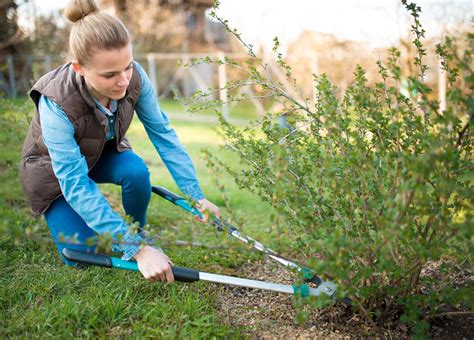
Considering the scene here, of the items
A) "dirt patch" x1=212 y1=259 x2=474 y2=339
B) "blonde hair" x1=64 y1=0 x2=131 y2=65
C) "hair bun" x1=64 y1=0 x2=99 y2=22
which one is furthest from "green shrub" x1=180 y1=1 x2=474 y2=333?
"hair bun" x1=64 y1=0 x2=99 y2=22

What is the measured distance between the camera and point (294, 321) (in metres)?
2.14

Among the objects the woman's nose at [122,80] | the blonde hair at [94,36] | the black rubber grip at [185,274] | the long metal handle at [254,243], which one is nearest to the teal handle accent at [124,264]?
the black rubber grip at [185,274]

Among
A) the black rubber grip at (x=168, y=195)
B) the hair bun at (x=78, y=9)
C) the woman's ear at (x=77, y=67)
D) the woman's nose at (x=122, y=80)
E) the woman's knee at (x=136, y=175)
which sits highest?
the hair bun at (x=78, y=9)

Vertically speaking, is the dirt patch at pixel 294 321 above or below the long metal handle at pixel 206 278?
below

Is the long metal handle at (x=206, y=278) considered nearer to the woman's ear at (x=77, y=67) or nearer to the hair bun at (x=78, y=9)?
the woman's ear at (x=77, y=67)

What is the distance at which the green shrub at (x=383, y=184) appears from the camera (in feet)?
5.24

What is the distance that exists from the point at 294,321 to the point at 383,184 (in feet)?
2.31

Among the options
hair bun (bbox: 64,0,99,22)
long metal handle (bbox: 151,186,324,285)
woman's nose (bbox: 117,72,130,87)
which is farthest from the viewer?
hair bun (bbox: 64,0,99,22)

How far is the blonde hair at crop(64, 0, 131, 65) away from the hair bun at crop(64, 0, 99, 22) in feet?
0.25

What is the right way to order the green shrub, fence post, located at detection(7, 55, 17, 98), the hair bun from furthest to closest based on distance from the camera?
fence post, located at detection(7, 55, 17, 98) < the hair bun < the green shrub

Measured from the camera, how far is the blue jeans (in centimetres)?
268

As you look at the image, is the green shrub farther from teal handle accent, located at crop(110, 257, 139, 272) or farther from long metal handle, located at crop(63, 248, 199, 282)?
teal handle accent, located at crop(110, 257, 139, 272)

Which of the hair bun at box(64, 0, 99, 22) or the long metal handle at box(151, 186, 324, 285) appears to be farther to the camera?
the hair bun at box(64, 0, 99, 22)

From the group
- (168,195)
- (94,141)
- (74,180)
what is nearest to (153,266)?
(74,180)
